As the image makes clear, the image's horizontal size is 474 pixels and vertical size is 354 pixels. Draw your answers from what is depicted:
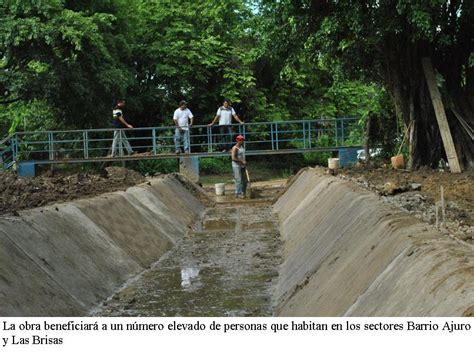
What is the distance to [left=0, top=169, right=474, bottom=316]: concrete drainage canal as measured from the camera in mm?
5324

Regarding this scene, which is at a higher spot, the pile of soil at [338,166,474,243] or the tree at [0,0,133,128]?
the tree at [0,0,133,128]

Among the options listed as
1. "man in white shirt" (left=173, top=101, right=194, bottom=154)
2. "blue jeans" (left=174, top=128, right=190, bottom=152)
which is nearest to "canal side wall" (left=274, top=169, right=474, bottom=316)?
"man in white shirt" (left=173, top=101, right=194, bottom=154)

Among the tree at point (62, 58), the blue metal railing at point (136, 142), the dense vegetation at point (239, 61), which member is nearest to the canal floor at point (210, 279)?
the dense vegetation at point (239, 61)

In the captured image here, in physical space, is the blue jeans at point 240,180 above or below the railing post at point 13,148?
below

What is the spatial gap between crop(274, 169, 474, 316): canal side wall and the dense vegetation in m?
4.05

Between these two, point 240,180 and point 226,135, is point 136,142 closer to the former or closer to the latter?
point 226,135

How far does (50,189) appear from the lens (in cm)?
1416

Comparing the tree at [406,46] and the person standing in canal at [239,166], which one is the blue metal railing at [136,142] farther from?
the tree at [406,46]

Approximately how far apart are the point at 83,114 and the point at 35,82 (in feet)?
12.9

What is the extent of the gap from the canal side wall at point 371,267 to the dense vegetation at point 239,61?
4053 mm

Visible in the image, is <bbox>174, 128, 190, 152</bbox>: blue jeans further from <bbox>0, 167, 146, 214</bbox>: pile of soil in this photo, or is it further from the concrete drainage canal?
the concrete drainage canal

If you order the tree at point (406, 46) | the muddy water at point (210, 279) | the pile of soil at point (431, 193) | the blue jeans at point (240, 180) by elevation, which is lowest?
the muddy water at point (210, 279)

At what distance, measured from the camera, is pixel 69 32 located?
2294cm

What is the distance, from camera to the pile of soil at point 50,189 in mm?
11344
